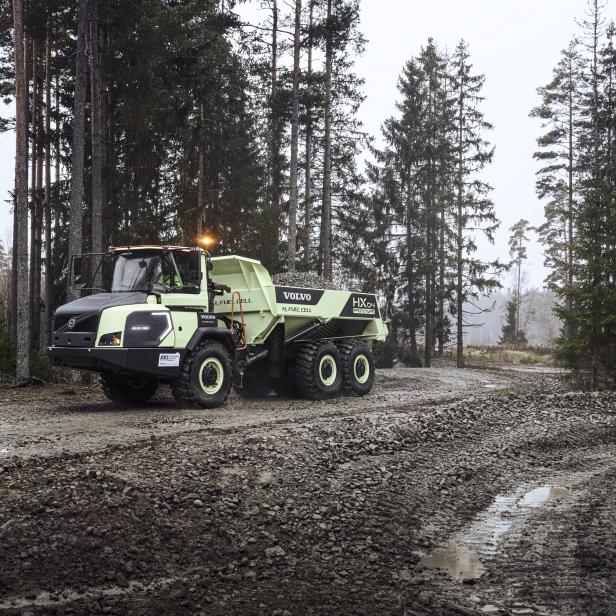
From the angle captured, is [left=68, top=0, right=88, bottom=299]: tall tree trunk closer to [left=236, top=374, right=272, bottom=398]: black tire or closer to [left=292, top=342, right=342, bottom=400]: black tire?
[left=236, top=374, right=272, bottom=398]: black tire

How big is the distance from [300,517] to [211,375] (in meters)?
6.28

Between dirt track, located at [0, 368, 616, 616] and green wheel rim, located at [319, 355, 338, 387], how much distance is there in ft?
12.6

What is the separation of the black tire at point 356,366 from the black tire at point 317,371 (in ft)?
0.92

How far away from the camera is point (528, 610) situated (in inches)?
160

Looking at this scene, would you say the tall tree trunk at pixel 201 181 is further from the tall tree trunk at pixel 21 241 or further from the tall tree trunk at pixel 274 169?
the tall tree trunk at pixel 21 241

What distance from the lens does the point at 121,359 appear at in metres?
10.4

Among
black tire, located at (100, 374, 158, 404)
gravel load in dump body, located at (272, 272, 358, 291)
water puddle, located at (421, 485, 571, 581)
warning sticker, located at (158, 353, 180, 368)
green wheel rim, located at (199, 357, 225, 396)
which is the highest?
gravel load in dump body, located at (272, 272, 358, 291)

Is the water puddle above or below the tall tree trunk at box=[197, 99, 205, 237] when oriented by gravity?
below

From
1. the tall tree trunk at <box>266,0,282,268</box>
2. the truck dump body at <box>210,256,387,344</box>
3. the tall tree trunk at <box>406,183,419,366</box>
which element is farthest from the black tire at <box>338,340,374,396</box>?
the tall tree trunk at <box>406,183,419,366</box>

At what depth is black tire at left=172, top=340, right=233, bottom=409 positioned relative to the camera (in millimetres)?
11320

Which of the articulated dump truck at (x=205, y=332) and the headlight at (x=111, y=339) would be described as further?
the articulated dump truck at (x=205, y=332)

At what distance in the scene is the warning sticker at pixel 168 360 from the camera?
10.9m

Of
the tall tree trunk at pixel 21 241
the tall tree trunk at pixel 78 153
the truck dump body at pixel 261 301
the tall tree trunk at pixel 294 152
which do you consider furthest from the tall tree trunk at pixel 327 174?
the tall tree trunk at pixel 21 241

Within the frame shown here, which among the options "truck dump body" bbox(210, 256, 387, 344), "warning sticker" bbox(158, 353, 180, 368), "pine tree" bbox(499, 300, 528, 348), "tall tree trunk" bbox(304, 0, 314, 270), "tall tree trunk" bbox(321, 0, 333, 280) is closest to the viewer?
"warning sticker" bbox(158, 353, 180, 368)
